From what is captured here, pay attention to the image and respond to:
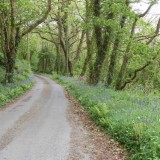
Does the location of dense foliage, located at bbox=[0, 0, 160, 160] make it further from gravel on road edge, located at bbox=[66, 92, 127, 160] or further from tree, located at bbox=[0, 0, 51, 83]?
gravel on road edge, located at bbox=[66, 92, 127, 160]

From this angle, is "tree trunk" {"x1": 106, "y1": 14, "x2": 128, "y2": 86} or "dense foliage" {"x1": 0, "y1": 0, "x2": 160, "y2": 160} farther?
"tree trunk" {"x1": 106, "y1": 14, "x2": 128, "y2": 86}

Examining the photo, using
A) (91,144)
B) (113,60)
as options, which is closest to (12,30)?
(113,60)

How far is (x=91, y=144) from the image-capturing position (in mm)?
7402

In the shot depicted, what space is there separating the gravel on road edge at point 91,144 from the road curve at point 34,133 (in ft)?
0.91

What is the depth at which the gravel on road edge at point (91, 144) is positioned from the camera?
254 inches

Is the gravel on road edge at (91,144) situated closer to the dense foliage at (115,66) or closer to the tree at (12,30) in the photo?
the dense foliage at (115,66)

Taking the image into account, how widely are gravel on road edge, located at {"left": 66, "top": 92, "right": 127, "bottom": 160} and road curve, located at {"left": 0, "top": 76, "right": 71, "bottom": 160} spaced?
278 millimetres

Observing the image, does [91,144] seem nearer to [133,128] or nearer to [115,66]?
[133,128]

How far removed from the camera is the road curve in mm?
6469

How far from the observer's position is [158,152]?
5.41m

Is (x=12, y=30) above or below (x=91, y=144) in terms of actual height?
above

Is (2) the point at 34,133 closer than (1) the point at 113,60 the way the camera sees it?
Yes

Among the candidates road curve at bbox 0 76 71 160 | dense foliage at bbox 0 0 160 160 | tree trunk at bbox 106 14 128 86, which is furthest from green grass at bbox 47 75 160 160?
tree trunk at bbox 106 14 128 86

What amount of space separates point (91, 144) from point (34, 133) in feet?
7.70
